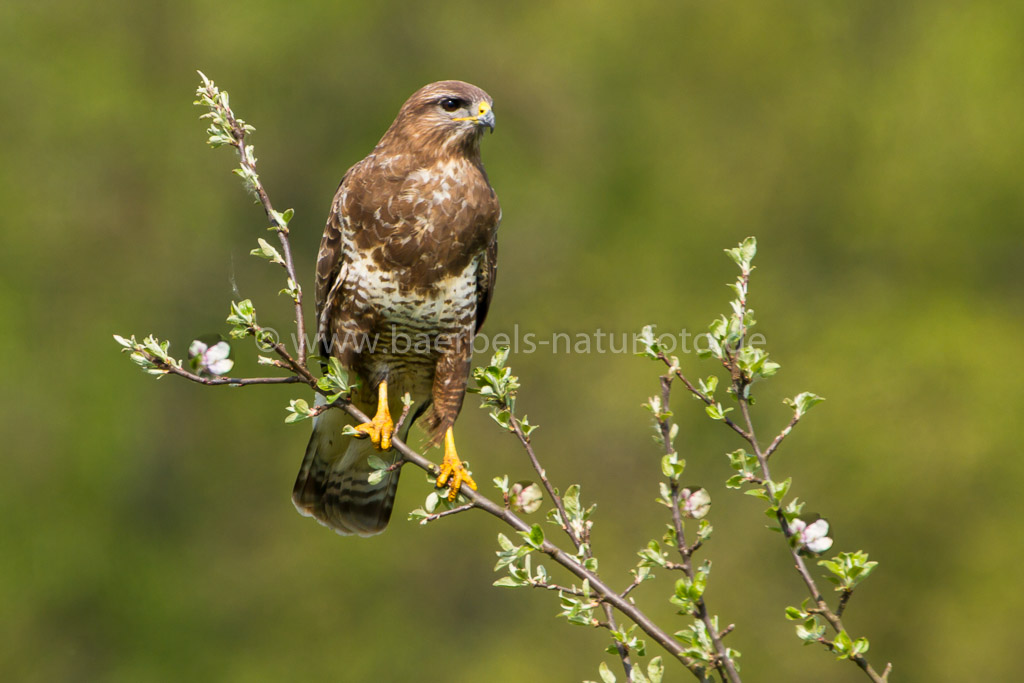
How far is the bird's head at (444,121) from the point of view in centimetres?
403

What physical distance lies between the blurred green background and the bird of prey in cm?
586

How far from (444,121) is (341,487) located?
1629mm

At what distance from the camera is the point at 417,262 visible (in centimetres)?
387

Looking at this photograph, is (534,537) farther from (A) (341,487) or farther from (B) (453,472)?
(A) (341,487)

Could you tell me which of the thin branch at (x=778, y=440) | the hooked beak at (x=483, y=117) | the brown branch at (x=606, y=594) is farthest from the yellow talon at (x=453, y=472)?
the thin branch at (x=778, y=440)

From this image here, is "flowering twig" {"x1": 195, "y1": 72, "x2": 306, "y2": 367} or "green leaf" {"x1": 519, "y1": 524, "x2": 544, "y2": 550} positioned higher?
"flowering twig" {"x1": 195, "y1": 72, "x2": 306, "y2": 367}

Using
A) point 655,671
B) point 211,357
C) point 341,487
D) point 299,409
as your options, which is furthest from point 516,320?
point 655,671

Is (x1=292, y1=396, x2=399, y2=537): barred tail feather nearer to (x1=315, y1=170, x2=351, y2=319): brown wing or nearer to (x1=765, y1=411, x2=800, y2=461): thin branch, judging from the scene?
(x1=315, y1=170, x2=351, y2=319): brown wing

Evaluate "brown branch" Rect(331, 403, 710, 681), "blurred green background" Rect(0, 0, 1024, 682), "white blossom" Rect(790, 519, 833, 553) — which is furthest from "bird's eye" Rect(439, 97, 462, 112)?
"blurred green background" Rect(0, 0, 1024, 682)

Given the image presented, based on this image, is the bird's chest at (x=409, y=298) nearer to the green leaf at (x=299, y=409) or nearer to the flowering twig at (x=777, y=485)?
the green leaf at (x=299, y=409)

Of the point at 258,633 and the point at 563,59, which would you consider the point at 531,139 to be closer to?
A: the point at 563,59

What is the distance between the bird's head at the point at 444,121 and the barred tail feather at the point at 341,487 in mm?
1217

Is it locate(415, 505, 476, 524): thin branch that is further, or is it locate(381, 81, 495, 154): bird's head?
locate(381, 81, 495, 154): bird's head

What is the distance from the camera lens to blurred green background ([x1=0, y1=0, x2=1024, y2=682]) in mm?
10734
